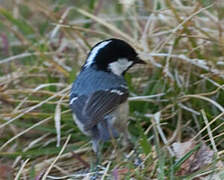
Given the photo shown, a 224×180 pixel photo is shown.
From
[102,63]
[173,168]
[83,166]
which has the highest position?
[102,63]

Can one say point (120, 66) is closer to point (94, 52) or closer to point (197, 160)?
point (94, 52)

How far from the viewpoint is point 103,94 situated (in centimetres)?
296

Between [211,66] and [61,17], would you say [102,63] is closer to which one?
[211,66]

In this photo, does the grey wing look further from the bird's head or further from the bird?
the bird's head

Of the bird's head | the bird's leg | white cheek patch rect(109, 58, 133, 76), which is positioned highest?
the bird's head

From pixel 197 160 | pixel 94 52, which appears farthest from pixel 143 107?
pixel 197 160

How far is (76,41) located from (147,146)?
1.29m

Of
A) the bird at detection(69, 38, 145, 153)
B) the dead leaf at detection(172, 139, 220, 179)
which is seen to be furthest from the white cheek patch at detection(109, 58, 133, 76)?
the dead leaf at detection(172, 139, 220, 179)

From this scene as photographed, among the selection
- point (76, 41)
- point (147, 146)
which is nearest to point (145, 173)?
point (147, 146)

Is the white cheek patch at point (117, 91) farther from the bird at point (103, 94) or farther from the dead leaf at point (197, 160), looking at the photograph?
the dead leaf at point (197, 160)

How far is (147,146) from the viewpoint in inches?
109

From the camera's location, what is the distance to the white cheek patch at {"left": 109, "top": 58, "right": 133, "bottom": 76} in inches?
128

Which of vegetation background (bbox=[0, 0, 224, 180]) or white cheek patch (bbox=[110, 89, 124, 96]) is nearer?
vegetation background (bbox=[0, 0, 224, 180])

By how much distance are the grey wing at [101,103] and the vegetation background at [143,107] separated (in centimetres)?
20
